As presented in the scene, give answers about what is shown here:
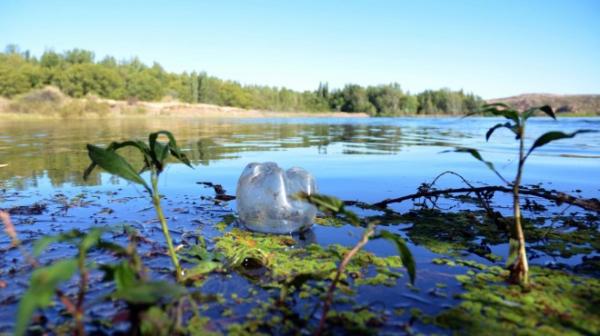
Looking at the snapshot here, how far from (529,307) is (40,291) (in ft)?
5.52

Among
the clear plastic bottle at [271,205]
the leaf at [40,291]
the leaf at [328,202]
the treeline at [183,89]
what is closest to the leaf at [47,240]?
the leaf at [40,291]

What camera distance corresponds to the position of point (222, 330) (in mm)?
1434

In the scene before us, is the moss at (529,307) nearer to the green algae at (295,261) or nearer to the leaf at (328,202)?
the green algae at (295,261)

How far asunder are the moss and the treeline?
69.6 metres

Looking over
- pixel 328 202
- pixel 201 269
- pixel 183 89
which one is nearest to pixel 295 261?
pixel 201 269

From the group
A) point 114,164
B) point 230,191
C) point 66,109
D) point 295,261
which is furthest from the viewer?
point 66,109

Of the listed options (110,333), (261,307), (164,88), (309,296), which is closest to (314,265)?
(309,296)

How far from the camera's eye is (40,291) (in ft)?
2.74

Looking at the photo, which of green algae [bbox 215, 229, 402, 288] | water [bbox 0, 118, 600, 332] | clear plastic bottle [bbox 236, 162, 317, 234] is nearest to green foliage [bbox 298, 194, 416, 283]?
water [bbox 0, 118, 600, 332]

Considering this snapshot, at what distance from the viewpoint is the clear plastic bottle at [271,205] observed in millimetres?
2764

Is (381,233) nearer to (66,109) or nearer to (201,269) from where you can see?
(201,269)

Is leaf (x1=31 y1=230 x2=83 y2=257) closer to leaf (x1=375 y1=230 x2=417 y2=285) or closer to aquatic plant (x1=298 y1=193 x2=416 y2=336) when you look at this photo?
Answer: aquatic plant (x1=298 y1=193 x2=416 y2=336)

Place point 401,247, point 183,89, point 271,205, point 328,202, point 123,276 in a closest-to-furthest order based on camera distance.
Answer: point 123,276, point 401,247, point 328,202, point 271,205, point 183,89

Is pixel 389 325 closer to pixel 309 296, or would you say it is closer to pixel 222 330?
pixel 309 296
